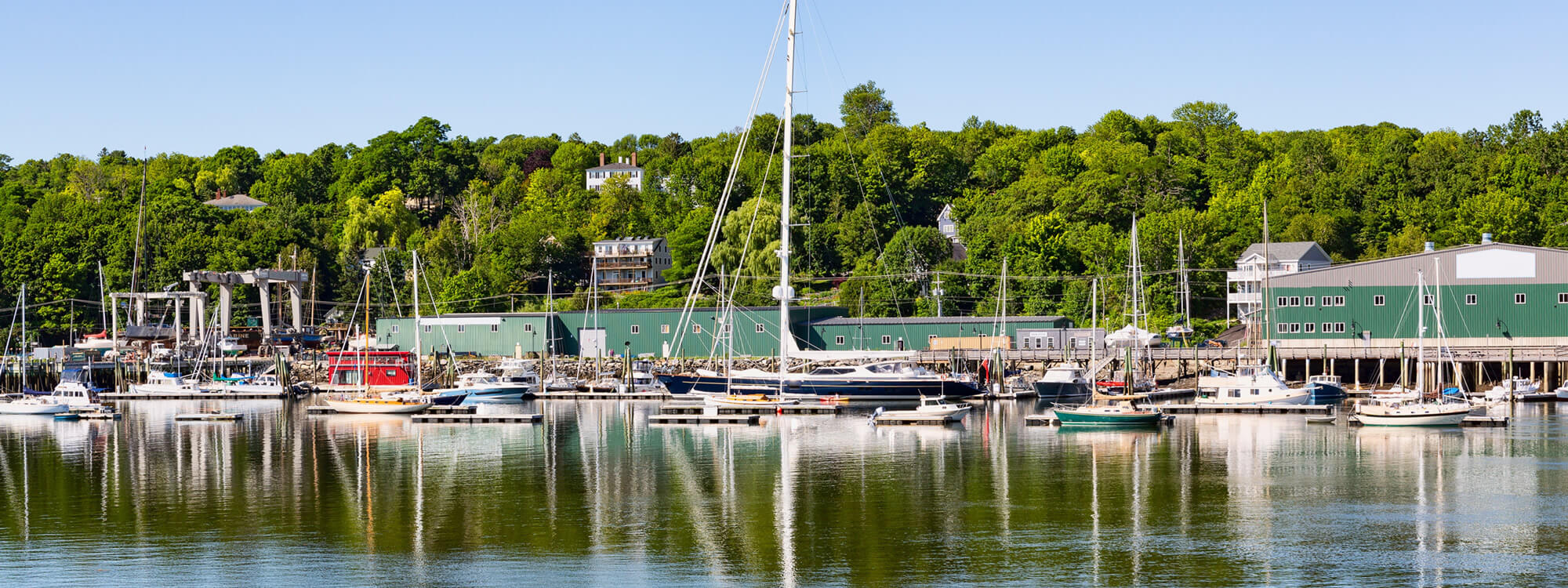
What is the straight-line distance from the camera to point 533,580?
29.2m

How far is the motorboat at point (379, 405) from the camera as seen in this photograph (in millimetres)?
69188

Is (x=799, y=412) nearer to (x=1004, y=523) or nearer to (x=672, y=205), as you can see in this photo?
(x=1004, y=523)

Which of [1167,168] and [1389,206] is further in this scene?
[1167,168]

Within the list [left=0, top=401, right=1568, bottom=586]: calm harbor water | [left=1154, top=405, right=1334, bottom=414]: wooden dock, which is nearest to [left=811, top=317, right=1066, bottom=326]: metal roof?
[left=1154, top=405, right=1334, bottom=414]: wooden dock

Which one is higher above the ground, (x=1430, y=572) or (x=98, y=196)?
(x=98, y=196)

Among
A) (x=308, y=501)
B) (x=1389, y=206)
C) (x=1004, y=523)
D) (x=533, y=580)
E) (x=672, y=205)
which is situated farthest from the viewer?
(x=672, y=205)

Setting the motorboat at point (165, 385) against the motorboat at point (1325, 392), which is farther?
the motorboat at point (165, 385)

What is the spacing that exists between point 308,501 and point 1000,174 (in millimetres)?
108482

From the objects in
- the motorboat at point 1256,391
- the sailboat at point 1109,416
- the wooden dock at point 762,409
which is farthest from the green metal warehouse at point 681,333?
the sailboat at point 1109,416

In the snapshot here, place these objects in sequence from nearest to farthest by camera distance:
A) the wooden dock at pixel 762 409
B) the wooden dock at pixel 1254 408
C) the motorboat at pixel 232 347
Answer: the wooden dock at pixel 762 409 < the wooden dock at pixel 1254 408 < the motorboat at pixel 232 347

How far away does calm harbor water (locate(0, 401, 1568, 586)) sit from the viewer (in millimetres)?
30453

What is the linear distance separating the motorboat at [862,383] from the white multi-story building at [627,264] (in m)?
66.2

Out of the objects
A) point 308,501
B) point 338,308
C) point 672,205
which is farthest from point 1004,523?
point 672,205

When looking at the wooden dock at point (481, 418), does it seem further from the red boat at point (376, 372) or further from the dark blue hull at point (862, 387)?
the red boat at point (376, 372)
